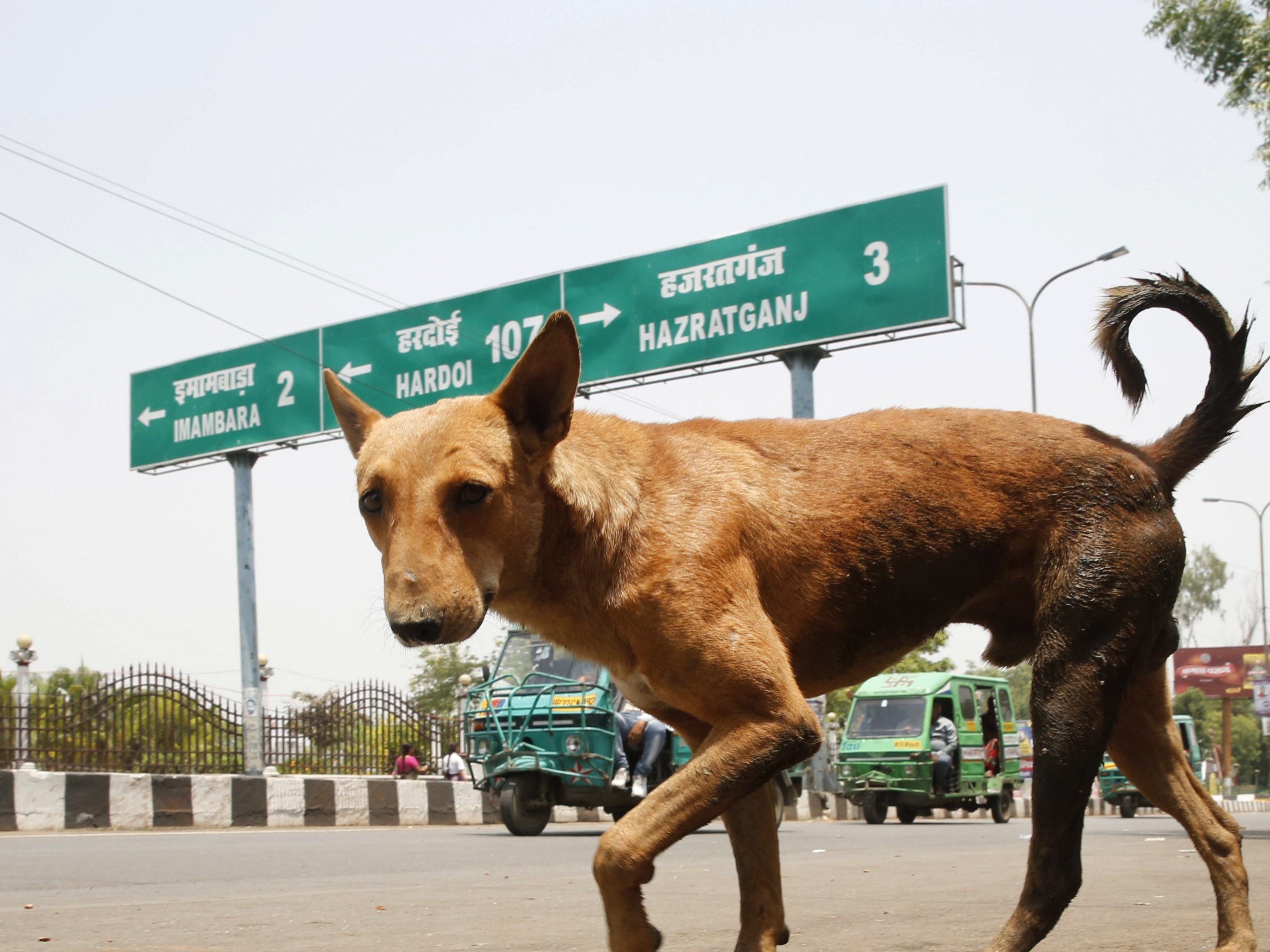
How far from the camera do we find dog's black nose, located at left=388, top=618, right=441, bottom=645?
3133mm

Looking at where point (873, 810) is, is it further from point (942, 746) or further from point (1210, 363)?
point (1210, 363)

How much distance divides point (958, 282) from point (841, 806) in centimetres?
1335

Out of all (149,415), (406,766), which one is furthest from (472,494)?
(149,415)

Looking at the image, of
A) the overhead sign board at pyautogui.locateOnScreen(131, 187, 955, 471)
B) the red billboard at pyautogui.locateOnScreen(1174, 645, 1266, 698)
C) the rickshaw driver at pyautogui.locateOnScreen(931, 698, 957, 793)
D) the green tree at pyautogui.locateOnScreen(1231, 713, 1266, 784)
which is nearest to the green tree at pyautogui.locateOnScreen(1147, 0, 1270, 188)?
the overhead sign board at pyautogui.locateOnScreen(131, 187, 955, 471)

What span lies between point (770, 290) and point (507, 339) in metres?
4.80

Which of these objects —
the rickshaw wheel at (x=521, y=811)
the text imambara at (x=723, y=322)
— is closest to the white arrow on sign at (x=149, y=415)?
the text imambara at (x=723, y=322)

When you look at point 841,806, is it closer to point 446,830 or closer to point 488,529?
point 446,830

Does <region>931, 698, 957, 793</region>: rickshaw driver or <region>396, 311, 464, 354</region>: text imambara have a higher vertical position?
<region>396, 311, 464, 354</region>: text imambara

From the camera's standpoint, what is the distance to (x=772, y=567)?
368 cm

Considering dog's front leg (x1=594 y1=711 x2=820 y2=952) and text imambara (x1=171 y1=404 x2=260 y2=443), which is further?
text imambara (x1=171 y1=404 x2=260 y2=443)

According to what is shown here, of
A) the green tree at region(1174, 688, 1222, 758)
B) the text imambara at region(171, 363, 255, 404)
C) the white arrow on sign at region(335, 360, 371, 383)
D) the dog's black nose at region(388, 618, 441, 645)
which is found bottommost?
the green tree at region(1174, 688, 1222, 758)

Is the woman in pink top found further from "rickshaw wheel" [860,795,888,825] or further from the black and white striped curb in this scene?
"rickshaw wheel" [860,795,888,825]

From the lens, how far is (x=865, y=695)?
76.1ft

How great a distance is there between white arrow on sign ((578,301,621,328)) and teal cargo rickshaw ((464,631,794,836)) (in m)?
5.59
